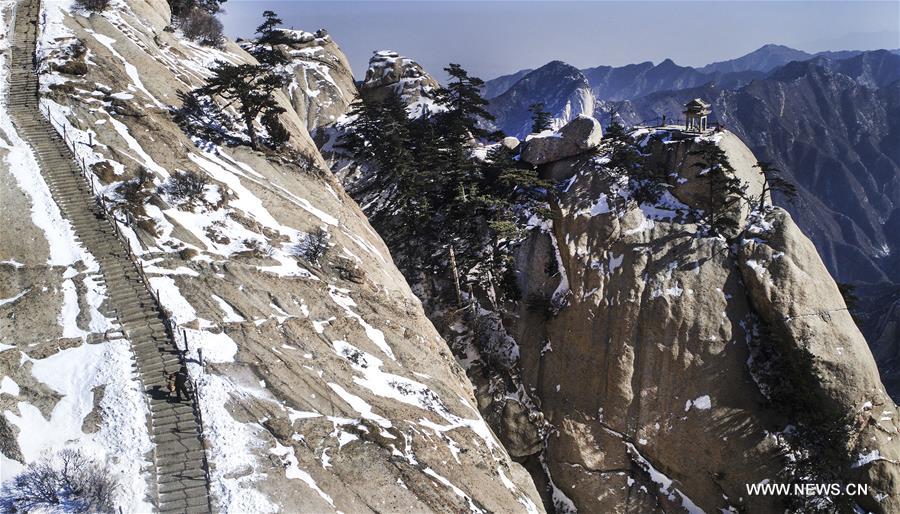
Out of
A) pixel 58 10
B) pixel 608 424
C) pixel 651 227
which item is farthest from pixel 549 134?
pixel 58 10

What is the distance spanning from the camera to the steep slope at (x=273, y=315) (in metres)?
Answer: 22.2

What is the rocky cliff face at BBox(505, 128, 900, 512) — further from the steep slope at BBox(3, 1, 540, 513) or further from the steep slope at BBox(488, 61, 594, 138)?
the steep slope at BBox(488, 61, 594, 138)

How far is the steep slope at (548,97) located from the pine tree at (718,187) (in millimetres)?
105274

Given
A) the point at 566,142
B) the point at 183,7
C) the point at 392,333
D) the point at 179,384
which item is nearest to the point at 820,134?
the point at 566,142

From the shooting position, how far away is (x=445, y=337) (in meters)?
43.5

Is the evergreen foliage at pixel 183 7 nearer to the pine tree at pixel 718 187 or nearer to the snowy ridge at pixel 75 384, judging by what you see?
the snowy ridge at pixel 75 384

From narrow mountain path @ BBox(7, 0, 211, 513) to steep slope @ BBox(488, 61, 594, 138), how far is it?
390ft

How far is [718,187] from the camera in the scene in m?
39.9

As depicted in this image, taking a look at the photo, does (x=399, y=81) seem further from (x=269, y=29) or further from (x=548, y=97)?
(x=548, y=97)

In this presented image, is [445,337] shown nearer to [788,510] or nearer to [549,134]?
[549,134]

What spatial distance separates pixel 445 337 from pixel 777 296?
24.0 metres

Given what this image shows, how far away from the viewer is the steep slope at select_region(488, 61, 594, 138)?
491 ft

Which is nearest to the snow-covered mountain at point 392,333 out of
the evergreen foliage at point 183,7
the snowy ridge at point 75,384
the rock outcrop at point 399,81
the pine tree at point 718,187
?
the snowy ridge at point 75,384

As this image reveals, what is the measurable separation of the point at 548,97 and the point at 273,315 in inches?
5542
